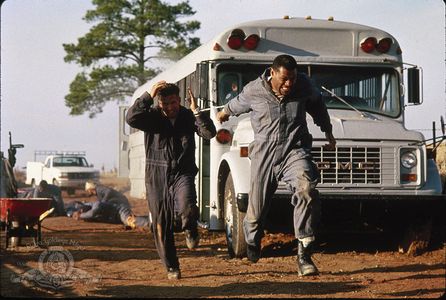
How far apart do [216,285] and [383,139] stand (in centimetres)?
294

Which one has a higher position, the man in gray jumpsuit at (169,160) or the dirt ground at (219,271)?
the man in gray jumpsuit at (169,160)

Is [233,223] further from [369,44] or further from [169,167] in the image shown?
[369,44]

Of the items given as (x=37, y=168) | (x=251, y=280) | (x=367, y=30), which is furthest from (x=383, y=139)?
(x=37, y=168)

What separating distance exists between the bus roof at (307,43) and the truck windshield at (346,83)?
0.12 m

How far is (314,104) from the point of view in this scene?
7.98 meters

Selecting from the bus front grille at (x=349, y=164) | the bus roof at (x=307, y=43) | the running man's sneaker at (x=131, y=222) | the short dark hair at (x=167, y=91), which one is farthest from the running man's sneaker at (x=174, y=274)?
the running man's sneaker at (x=131, y=222)

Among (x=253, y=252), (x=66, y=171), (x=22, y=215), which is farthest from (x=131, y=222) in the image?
(x=66, y=171)

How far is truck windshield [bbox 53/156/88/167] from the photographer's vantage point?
36703 millimetres

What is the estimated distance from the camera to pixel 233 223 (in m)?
9.85

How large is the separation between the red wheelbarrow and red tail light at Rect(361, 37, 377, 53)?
5203 mm

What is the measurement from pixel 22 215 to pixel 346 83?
509 centimetres

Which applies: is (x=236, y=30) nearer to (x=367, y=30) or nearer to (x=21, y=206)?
(x=367, y=30)

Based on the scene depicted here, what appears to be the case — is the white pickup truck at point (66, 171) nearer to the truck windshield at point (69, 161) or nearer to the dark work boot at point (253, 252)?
the truck windshield at point (69, 161)

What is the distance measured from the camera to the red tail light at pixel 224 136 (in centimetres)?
1035
